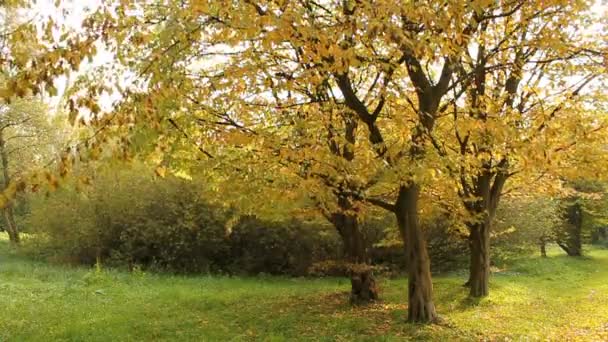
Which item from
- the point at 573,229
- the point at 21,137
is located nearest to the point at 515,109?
the point at 573,229

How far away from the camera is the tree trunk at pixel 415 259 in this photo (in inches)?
373

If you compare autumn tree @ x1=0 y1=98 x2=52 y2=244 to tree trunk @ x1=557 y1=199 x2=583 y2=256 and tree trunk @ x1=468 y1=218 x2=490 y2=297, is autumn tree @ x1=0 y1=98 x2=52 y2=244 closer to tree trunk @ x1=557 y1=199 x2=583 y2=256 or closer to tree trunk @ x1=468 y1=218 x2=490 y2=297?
tree trunk @ x1=468 y1=218 x2=490 y2=297

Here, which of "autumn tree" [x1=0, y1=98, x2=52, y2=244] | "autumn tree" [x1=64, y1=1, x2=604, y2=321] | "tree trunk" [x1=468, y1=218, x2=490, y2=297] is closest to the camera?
"autumn tree" [x1=64, y1=1, x2=604, y2=321]

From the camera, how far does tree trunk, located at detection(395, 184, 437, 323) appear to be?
9484 millimetres

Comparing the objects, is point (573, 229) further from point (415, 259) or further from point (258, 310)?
point (258, 310)

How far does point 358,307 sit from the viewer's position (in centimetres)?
1181

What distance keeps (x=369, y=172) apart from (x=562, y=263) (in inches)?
792

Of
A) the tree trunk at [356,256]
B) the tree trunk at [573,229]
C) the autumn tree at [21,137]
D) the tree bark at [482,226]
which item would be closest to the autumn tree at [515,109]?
the tree bark at [482,226]

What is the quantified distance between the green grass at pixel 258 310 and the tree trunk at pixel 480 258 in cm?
44

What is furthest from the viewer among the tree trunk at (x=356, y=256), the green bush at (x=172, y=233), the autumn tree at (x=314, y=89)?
the green bush at (x=172, y=233)

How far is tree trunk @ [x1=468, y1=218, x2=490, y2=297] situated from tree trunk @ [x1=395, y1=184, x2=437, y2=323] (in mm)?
4649

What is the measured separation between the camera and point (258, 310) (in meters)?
11.4

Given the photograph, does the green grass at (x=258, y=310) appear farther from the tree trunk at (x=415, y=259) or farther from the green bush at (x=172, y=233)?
the green bush at (x=172, y=233)

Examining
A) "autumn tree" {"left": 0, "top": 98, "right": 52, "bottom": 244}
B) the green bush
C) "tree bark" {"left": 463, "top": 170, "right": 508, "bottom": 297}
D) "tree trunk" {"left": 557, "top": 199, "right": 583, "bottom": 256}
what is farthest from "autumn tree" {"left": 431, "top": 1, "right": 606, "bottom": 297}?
"autumn tree" {"left": 0, "top": 98, "right": 52, "bottom": 244}
